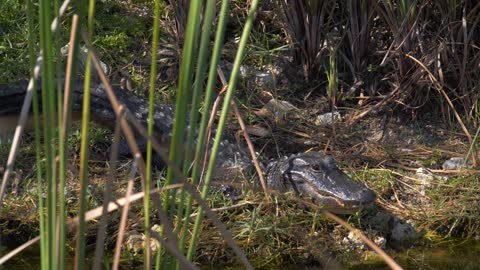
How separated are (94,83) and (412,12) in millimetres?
1965

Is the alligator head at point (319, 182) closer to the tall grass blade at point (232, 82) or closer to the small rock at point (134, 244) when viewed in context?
the small rock at point (134, 244)

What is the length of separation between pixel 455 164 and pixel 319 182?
2.47 feet

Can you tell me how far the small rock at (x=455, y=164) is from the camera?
4.81 m

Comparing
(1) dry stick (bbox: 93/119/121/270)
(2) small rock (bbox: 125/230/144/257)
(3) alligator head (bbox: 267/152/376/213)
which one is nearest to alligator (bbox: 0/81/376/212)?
(3) alligator head (bbox: 267/152/376/213)

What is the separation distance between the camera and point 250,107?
17.6ft

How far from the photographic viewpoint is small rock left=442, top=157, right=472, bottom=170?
4.81 metres

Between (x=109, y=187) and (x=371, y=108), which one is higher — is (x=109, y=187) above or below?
above

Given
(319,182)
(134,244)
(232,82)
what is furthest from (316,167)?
(232,82)

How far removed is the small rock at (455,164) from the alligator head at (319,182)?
61 cm

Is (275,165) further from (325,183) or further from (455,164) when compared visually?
(455,164)

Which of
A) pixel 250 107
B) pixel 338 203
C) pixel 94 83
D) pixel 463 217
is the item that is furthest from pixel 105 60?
pixel 463 217

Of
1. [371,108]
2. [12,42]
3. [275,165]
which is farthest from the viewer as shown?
[12,42]

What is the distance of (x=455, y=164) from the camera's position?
191 inches

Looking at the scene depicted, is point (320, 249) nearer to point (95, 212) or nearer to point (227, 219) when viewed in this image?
point (227, 219)
